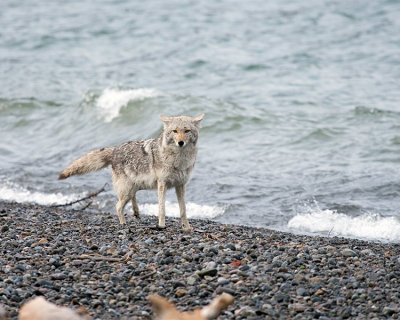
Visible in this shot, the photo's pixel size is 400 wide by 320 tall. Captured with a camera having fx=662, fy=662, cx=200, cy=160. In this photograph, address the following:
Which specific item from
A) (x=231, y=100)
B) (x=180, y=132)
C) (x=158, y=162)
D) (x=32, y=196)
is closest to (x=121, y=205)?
(x=158, y=162)

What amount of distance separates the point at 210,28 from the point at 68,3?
412 inches

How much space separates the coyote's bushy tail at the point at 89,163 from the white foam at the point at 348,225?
3.34 m

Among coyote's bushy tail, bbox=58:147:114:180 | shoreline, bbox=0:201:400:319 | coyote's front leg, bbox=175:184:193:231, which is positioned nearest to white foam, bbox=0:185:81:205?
coyote's bushy tail, bbox=58:147:114:180

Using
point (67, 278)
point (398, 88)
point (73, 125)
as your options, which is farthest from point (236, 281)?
point (398, 88)

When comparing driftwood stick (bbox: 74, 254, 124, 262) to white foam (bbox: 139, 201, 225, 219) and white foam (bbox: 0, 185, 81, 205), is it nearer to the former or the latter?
white foam (bbox: 139, 201, 225, 219)

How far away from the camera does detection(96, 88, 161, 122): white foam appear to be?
754 inches

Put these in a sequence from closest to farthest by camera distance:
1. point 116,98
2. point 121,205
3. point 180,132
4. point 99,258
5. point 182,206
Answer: point 99,258, point 180,132, point 182,206, point 121,205, point 116,98

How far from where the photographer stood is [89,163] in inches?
391

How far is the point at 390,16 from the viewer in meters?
25.0

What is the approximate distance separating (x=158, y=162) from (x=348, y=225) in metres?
3.69

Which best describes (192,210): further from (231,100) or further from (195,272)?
(231,100)

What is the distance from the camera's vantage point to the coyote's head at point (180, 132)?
8.56 meters

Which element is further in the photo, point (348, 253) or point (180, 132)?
point (180, 132)

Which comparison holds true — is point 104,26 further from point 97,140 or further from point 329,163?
point 329,163
